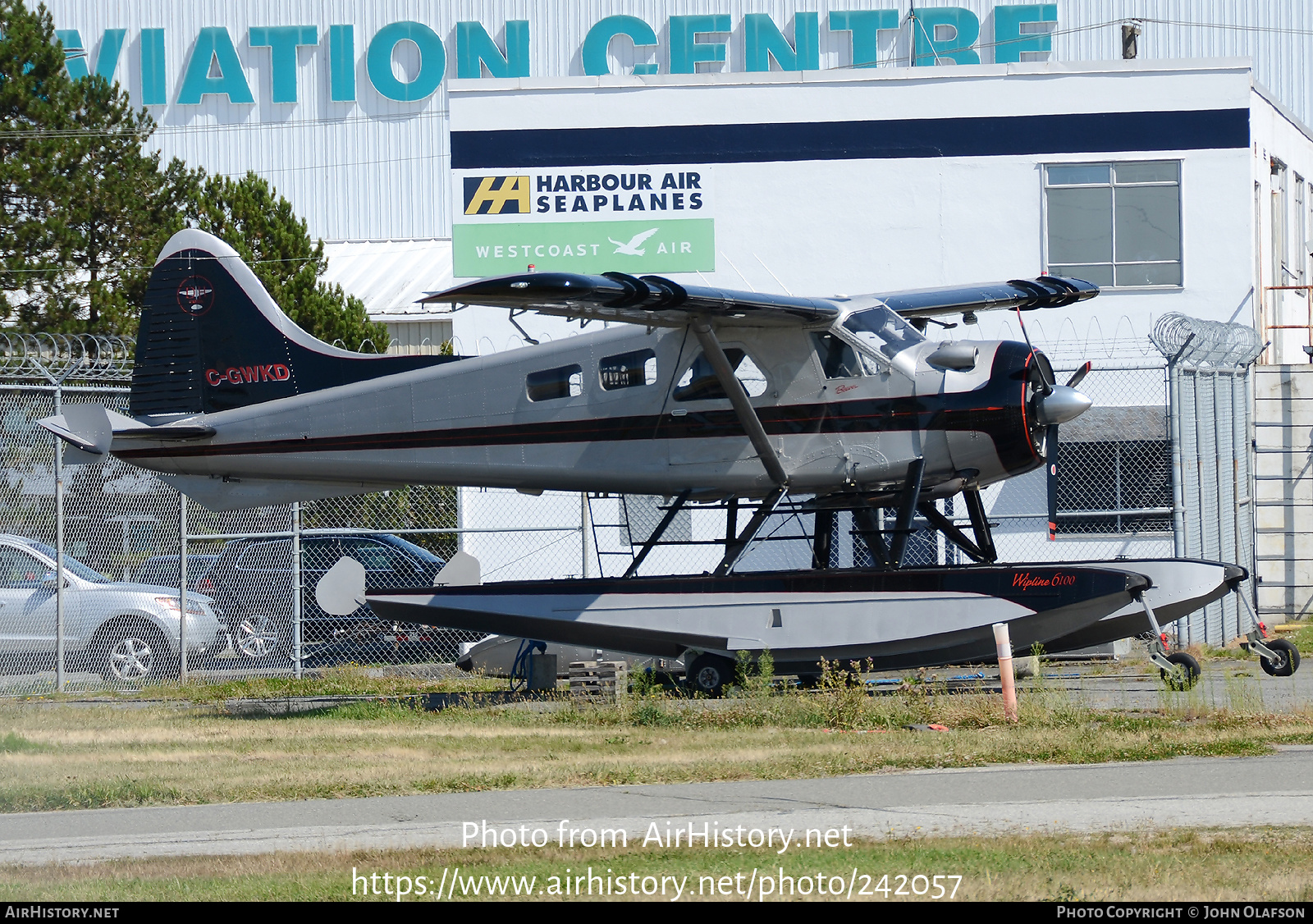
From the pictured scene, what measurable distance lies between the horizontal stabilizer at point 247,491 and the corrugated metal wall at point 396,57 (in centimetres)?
3052

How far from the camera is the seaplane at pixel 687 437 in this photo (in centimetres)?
1184

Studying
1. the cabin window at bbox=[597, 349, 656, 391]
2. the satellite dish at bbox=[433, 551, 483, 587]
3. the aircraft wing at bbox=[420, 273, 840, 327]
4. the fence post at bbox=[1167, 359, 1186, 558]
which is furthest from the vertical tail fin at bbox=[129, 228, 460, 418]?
the fence post at bbox=[1167, 359, 1186, 558]

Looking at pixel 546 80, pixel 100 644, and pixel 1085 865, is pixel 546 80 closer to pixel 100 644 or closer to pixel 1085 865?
pixel 100 644

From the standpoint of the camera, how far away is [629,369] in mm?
13281

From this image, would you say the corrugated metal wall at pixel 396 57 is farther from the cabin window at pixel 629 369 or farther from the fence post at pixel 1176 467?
the cabin window at pixel 629 369

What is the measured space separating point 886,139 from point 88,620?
1293 centimetres

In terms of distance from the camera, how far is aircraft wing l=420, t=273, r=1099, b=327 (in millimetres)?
10555

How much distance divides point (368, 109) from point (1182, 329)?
3264 cm

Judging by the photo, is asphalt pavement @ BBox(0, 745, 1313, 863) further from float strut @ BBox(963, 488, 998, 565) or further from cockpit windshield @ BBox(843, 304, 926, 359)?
cockpit windshield @ BBox(843, 304, 926, 359)

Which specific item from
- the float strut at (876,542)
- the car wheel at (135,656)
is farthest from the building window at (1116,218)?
the car wheel at (135,656)

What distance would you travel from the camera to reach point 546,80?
72.0 ft

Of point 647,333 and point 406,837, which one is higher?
point 647,333

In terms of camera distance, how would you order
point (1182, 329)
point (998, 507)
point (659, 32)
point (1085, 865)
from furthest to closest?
point (659, 32), point (998, 507), point (1182, 329), point (1085, 865)

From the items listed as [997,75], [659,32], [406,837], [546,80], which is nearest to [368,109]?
[659,32]
